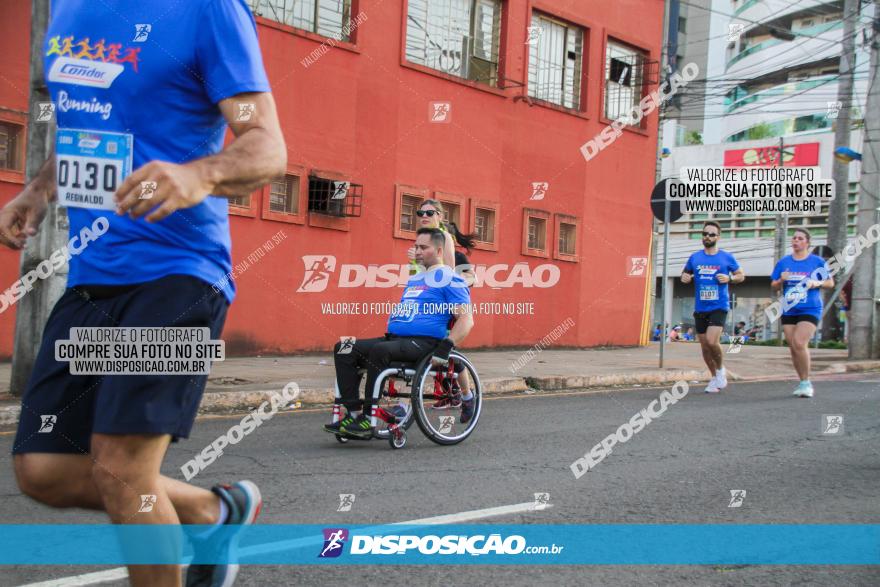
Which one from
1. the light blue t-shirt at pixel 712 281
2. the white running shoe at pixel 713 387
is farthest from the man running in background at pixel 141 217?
the white running shoe at pixel 713 387

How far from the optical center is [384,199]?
16953 mm

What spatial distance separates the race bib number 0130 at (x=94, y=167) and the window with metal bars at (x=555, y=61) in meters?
18.2

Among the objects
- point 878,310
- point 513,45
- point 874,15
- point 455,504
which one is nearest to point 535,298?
point 513,45

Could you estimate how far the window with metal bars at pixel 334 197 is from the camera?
15820 mm

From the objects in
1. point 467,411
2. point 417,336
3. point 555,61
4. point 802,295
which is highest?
point 555,61

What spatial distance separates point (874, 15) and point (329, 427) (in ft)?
54.0

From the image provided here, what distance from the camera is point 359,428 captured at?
736 centimetres

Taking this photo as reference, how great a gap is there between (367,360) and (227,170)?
505 cm

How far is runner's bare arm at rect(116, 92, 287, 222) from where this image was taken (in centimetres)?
229

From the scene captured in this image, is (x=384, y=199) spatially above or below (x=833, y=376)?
above

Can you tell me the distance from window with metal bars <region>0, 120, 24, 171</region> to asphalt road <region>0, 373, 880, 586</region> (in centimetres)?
534

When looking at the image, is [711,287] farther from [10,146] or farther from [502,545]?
[10,146]

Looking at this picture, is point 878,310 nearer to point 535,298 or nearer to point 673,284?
point 535,298

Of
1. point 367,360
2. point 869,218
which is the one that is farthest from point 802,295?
point 869,218
